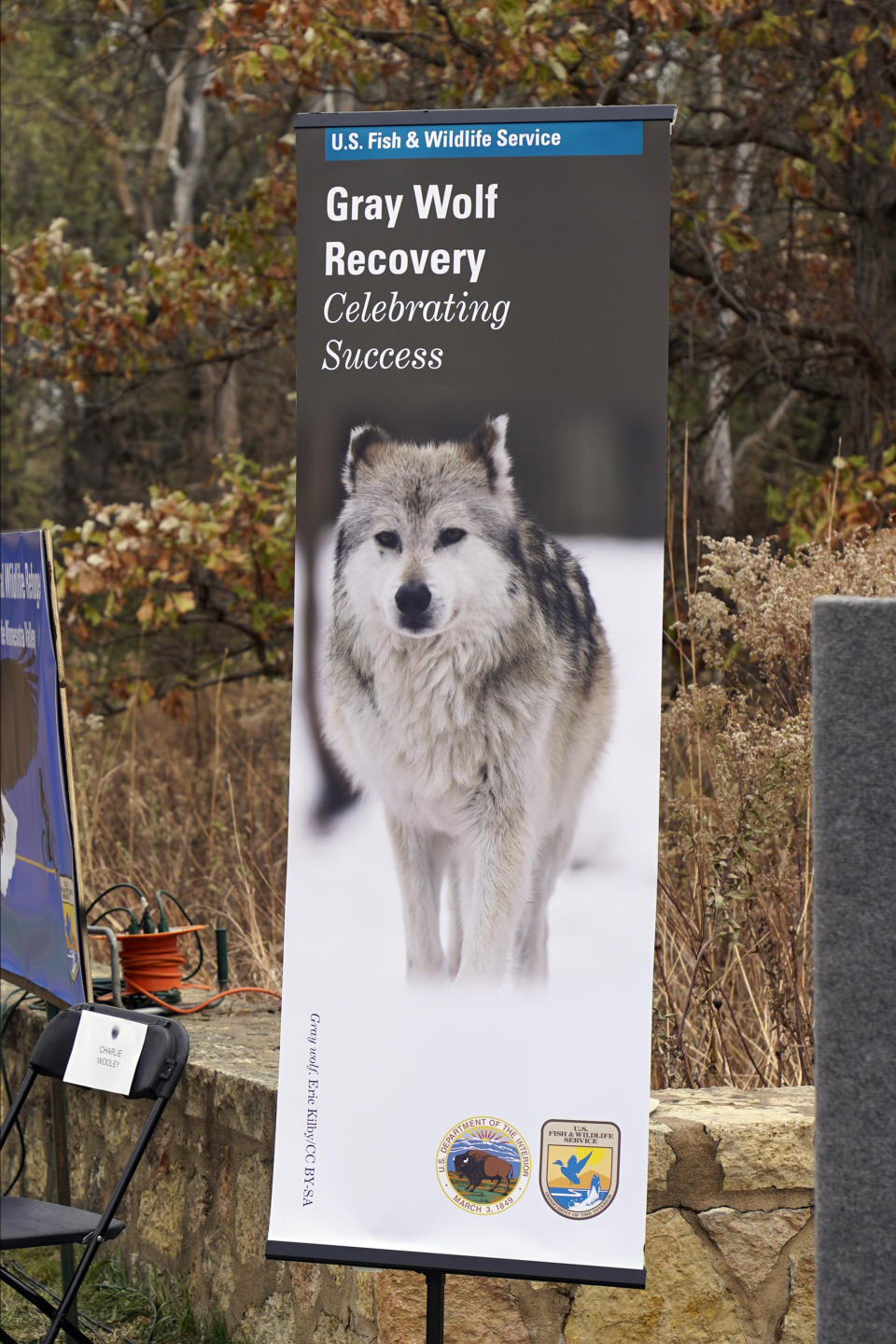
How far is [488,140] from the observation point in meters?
2.70

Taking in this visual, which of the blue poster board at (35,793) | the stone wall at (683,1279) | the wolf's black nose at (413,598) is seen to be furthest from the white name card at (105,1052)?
the wolf's black nose at (413,598)

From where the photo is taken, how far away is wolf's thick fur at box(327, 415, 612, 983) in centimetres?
267

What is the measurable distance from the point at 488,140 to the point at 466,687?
986mm

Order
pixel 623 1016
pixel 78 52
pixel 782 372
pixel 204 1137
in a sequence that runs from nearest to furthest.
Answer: pixel 623 1016, pixel 204 1137, pixel 782 372, pixel 78 52

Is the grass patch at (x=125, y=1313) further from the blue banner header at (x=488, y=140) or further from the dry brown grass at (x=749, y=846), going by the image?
the blue banner header at (x=488, y=140)

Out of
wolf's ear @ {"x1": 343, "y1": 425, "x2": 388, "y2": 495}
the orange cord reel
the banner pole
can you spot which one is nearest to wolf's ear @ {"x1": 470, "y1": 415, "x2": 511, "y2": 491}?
wolf's ear @ {"x1": 343, "y1": 425, "x2": 388, "y2": 495}

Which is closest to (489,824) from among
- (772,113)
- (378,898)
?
(378,898)

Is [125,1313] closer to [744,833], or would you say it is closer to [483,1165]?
[483,1165]

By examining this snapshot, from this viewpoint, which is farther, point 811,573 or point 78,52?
point 78,52

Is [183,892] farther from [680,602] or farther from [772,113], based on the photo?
[772,113]

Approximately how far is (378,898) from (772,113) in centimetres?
538

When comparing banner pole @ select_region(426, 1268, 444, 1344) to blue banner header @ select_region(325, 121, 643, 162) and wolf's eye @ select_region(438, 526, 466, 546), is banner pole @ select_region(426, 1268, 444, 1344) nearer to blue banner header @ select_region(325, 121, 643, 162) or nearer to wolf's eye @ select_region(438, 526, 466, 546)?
wolf's eye @ select_region(438, 526, 466, 546)

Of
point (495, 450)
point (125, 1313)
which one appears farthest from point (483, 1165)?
point (125, 1313)

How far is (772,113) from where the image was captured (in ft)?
22.6
